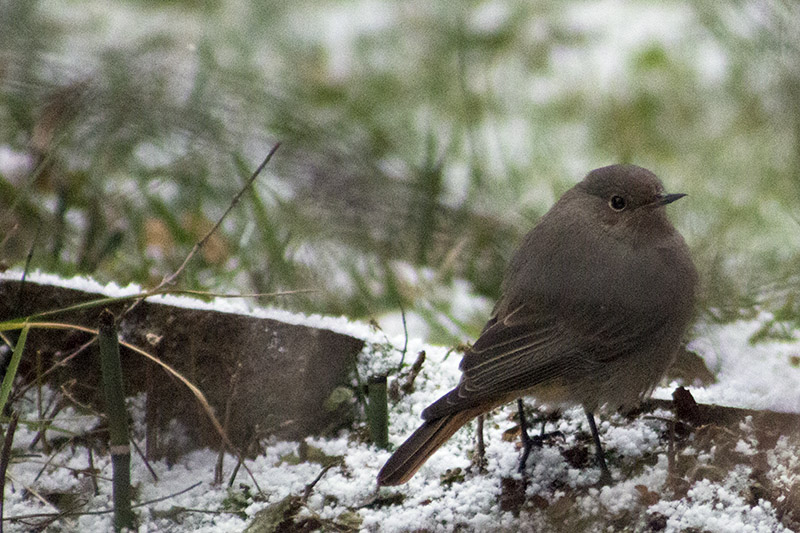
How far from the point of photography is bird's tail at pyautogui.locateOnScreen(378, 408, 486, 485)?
77.5 inches

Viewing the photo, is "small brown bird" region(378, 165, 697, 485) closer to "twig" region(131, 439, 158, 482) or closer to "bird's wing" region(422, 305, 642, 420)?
"bird's wing" region(422, 305, 642, 420)

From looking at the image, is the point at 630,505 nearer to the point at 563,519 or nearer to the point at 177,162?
the point at 563,519

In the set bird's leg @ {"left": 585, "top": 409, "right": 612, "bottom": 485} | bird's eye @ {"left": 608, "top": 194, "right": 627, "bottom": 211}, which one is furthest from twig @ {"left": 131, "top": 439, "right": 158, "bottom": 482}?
bird's eye @ {"left": 608, "top": 194, "right": 627, "bottom": 211}

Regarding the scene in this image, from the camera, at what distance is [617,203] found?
8.32 ft

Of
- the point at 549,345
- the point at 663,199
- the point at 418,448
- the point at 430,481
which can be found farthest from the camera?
the point at 663,199

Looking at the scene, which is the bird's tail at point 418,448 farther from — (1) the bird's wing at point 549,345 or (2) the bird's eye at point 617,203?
(2) the bird's eye at point 617,203

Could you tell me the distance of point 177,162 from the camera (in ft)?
Answer: 13.5

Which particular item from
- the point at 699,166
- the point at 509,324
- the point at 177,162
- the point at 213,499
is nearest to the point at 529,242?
the point at 509,324

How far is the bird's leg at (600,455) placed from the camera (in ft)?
6.70

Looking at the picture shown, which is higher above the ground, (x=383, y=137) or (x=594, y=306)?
(x=383, y=137)

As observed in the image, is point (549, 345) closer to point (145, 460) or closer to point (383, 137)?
point (145, 460)

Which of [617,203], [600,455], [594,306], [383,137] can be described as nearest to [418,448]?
[600,455]

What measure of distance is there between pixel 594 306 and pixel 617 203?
0.32 metres

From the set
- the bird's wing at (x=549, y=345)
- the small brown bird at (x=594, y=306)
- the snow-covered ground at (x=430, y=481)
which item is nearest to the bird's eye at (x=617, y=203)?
the small brown bird at (x=594, y=306)
